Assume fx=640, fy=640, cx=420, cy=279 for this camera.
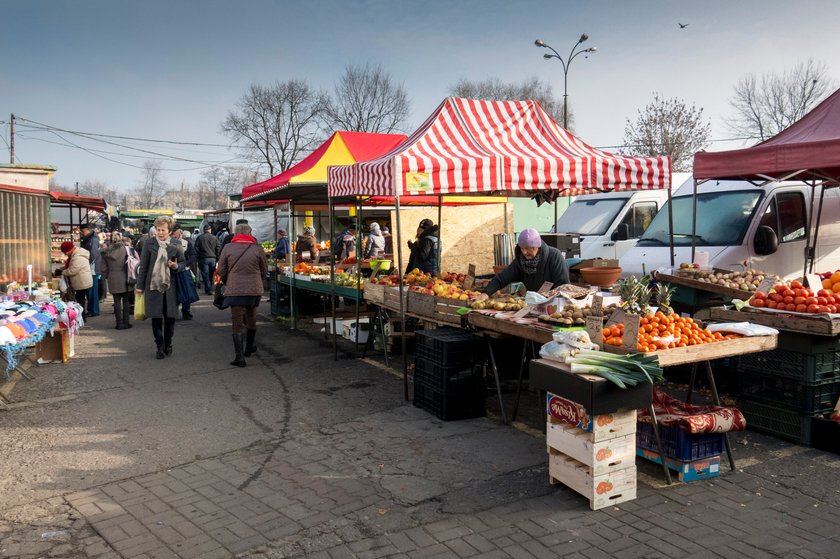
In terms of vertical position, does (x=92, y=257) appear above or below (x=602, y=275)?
above

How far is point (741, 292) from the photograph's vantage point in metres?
7.05

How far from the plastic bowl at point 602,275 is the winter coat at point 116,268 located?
9.10 meters

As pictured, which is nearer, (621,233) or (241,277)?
(241,277)

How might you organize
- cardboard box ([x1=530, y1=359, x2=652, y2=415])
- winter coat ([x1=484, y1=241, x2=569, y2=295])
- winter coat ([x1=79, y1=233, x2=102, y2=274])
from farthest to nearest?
1. winter coat ([x1=79, y1=233, x2=102, y2=274])
2. winter coat ([x1=484, y1=241, x2=569, y2=295])
3. cardboard box ([x1=530, y1=359, x2=652, y2=415])

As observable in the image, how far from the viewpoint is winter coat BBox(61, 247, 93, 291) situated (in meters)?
12.7

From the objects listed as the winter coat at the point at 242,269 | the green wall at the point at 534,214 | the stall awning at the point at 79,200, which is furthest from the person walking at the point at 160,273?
the green wall at the point at 534,214

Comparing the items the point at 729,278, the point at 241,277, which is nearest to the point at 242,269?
the point at 241,277

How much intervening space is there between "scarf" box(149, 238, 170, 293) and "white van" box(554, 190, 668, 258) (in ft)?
25.6

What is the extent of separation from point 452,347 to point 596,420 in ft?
7.30

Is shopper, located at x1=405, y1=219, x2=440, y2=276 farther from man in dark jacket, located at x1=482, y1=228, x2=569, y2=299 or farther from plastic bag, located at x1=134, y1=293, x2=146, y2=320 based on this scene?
plastic bag, located at x1=134, y1=293, x2=146, y2=320

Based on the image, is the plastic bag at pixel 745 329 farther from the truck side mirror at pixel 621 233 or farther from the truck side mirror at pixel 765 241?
the truck side mirror at pixel 621 233

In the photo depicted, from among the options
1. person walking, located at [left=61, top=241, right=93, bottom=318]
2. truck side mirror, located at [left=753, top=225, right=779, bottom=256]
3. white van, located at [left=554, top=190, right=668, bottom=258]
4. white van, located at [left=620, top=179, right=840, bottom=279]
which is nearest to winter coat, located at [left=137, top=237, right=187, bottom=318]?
person walking, located at [left=61, top=241, right=93, bottom=318]

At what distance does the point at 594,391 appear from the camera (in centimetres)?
421

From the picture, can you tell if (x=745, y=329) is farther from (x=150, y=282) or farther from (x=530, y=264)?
(x=150, y=282)
